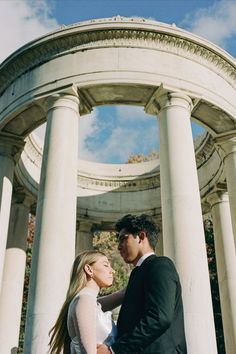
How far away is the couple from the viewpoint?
31.3 feet

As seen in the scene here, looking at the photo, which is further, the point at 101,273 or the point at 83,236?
the point at 83,236

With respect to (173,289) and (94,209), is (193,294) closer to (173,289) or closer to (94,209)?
(173,289)

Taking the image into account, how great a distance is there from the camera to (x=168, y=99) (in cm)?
4019

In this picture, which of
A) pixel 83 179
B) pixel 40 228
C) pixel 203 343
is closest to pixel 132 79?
pixel 40 228

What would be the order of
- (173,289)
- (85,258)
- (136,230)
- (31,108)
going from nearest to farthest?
(173,289) → (85,258) → (136,230) → (31,108)

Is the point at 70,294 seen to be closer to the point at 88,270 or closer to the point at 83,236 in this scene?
the point at 88,270

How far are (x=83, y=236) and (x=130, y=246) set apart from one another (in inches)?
2206

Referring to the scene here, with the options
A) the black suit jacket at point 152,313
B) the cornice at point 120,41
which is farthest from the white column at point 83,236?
the black suit jacket at point 152,313

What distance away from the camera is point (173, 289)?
10078 millimetres

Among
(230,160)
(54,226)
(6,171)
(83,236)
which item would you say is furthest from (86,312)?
(83,236)

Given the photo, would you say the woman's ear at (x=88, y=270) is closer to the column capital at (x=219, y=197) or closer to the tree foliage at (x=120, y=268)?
the column capital at (x=219, y=197)

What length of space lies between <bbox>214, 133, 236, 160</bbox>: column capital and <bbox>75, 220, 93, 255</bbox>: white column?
27589 mm

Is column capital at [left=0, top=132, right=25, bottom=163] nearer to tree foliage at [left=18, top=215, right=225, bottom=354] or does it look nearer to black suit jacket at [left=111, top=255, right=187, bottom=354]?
black suit jacket at [left=111, top=255, right=187, bottom=354]

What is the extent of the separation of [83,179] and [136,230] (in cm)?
5719
